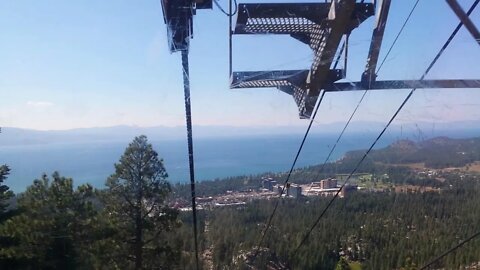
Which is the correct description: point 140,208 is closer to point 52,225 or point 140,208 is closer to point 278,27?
point 52,225

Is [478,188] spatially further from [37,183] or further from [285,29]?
[285,29]

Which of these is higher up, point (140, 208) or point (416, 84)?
point (416, 84)

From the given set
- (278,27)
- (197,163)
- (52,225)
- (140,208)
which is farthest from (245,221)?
(197,163)

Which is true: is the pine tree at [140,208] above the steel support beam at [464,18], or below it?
below

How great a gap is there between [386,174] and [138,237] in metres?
60.9

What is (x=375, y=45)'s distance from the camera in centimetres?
238

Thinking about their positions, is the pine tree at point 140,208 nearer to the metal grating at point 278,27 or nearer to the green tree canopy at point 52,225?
the green tree canopy at point 52,225

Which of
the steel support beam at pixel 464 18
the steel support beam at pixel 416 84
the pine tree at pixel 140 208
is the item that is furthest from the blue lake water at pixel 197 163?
the steel support beam at pixel 464 18

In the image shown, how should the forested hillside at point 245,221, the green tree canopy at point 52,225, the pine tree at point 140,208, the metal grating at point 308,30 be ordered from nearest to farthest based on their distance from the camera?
1. the metal grating at point 308,30
2. the green tree canopy at point 52,225
3. the forested hillside at point 245,221
4. the pine tree at point 140,208

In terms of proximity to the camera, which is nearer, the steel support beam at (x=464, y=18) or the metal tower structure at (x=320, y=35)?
the steel support beam at (x=464, y=18)

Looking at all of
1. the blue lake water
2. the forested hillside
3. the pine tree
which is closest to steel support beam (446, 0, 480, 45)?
the forested hillside

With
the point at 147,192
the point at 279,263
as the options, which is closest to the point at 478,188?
the point at 279,263

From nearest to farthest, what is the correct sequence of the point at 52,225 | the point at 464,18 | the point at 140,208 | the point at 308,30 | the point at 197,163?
the point at 464,18
the point at 308,30
the point at 52,225
the point at 140,208
the point at 197,163

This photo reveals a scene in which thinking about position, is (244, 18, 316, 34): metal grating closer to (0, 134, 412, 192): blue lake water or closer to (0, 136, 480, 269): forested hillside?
(0, 136, 480, 269): forested hillside
